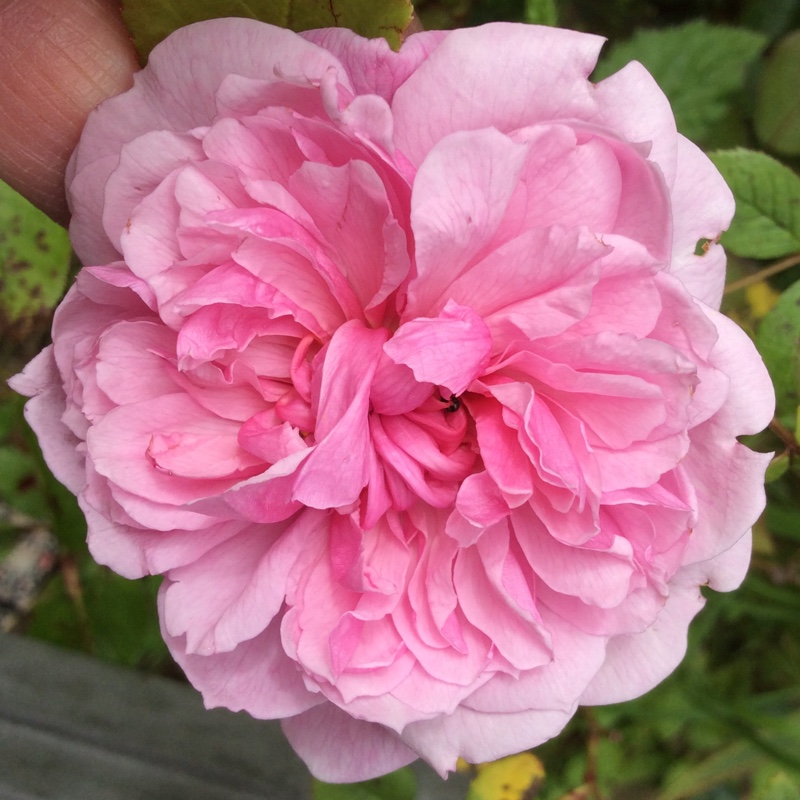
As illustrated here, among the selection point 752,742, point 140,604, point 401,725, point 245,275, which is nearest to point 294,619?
point 401,725

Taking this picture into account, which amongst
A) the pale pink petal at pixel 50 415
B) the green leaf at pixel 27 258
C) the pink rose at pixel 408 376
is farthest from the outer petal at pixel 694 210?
the green leaf at pixel 27 258

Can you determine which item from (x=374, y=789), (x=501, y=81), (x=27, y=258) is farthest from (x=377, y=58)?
(x=374, y=789)

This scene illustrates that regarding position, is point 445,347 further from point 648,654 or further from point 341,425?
point 648,654

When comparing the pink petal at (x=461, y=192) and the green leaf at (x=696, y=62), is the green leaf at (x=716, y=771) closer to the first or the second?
the green leaf at (x=696, y=62)

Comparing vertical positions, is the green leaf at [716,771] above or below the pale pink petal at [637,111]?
below

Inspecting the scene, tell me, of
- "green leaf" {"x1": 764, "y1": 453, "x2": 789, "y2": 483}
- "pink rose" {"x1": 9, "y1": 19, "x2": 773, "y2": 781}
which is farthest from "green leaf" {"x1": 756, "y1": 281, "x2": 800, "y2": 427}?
"pink rose" {"x1": 9, "y1": 19, "x2": 773, "y2": 781}

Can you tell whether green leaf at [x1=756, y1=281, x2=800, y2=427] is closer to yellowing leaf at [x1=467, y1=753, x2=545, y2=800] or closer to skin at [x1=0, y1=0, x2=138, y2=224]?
yellowing leaf at [x1=467, y1=753, x2=545, y2=800]
